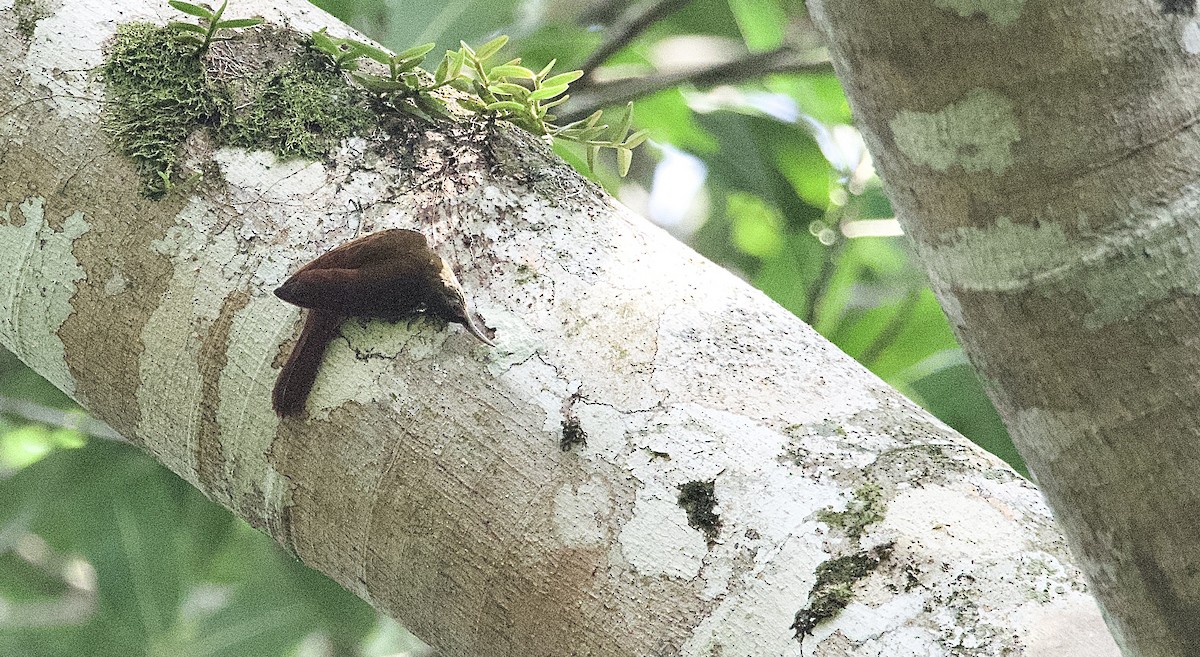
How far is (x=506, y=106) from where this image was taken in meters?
0.94

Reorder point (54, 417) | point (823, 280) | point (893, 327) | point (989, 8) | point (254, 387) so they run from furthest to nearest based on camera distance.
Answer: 1. point (54, 417)
2. point (823, 280)
3. point (893, 327)
4. point (254, 387)
5. point (989, 8)

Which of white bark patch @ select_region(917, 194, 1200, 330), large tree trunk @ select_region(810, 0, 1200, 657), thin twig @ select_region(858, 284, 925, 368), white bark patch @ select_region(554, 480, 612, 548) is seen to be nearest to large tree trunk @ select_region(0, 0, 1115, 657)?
white bark patch @ select_region(554, 480, 612, 548)

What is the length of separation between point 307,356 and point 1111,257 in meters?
0.56

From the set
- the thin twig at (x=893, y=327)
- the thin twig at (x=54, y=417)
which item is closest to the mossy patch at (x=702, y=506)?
the thin twig at (x=893, y=327)

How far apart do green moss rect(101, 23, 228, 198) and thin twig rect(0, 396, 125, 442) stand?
1080 mm

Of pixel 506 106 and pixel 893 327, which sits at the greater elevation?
pixel 893 327

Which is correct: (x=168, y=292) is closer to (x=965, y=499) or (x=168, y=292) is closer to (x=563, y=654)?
(x=563, y=654)

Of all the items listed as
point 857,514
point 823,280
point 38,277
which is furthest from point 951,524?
point 823,280

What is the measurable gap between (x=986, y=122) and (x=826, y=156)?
60.9 inches

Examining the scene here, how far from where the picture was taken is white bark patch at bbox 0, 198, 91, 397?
0.87m

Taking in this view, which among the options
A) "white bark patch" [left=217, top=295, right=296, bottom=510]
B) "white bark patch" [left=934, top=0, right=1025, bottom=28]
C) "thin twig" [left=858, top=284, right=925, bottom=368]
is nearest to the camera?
"white bark patch" [left=934, top=0, right=1025, bottom=28]

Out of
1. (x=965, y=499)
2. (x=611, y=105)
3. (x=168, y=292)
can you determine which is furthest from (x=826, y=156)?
(x=168, y=292)

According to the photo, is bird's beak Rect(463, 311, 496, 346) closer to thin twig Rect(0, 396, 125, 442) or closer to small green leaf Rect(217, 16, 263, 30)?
small green leaf Rect(217, 16, 263, 30)

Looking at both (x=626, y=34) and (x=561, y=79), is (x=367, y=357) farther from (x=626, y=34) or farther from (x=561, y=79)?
(x=626, y=34)
